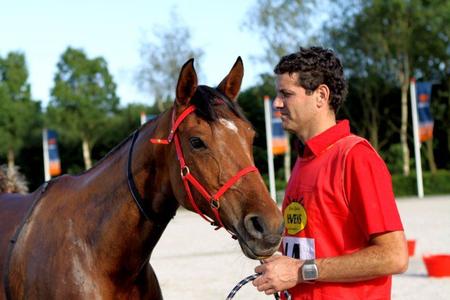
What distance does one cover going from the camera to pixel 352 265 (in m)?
2.50

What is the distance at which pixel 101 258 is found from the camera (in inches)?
134

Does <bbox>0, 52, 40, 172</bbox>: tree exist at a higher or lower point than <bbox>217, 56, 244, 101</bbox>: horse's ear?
higher

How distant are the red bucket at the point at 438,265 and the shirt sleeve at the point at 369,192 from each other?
6990 mm

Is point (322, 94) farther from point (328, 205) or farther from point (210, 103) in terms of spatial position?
point (210, 103)

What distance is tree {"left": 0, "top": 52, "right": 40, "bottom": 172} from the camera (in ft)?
154

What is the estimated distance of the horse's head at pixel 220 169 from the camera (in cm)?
279

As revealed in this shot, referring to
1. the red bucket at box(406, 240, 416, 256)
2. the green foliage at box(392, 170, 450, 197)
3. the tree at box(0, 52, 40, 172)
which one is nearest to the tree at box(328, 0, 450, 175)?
the green foliage at box(392, 170, 450, 197)

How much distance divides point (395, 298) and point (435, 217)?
38.2 feet

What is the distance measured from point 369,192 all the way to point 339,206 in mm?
167

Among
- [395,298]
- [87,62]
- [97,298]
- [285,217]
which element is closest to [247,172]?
[285,217]

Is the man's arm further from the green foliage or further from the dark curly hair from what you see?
the green foliage

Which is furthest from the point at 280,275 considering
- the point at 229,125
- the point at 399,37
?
the point at 399,37

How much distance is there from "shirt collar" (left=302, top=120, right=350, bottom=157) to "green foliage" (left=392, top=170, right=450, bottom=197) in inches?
1216

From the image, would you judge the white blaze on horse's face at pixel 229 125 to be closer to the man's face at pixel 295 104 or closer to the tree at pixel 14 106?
the man's face at pixel 295 104
